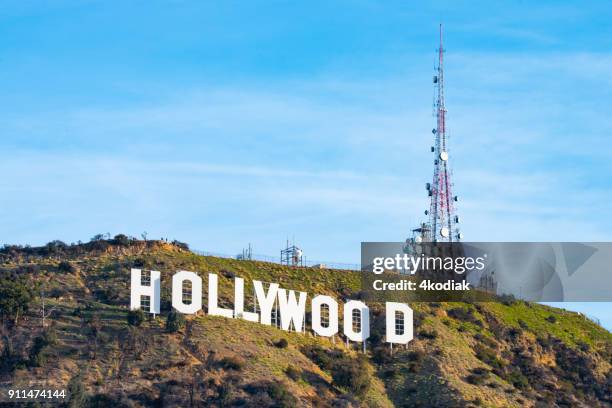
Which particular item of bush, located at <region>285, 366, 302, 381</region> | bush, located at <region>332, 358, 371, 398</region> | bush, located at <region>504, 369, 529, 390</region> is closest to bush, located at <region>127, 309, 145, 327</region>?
bush, located at <region>285, 366, 302, 381</region>

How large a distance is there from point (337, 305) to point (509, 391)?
18.4 metres

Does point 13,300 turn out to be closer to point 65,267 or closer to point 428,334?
point 65,267

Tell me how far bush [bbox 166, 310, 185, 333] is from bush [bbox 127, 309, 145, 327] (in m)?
2.33

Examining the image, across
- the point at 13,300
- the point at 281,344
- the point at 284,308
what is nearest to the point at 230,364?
the point at 281,344

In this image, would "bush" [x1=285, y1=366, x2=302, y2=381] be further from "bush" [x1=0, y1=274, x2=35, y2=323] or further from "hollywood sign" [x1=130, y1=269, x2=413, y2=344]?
"bush" [x1=0, y1=274, x2=35, y2=323]

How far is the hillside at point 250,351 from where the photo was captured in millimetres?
102500

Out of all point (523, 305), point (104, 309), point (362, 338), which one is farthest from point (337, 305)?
point (523, 305)

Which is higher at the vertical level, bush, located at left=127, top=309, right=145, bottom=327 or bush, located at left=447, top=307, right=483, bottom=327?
bush, located at left=447, top=307, right=483, bottom=327

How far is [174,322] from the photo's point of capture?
110 metres

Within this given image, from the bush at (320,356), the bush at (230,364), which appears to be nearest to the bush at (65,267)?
the bush at (230,364)

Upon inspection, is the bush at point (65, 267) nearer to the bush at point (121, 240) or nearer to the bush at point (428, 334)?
the bush at point (121, 240)

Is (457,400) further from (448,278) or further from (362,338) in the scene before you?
(448,278)

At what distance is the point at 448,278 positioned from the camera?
140 meters

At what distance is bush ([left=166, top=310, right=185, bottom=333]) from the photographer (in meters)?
110
